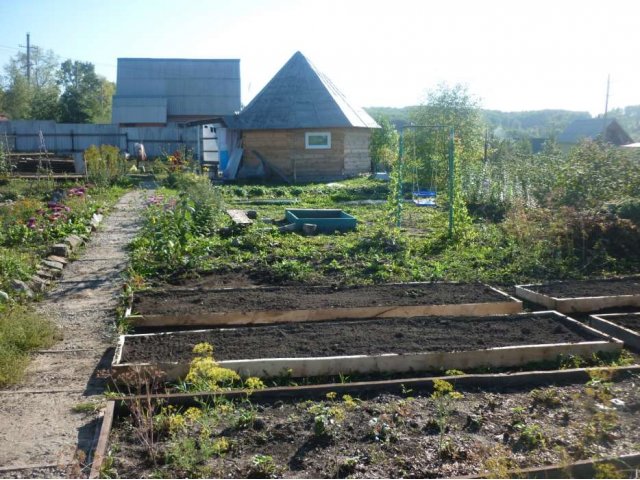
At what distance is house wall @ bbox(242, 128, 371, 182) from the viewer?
26047 mm

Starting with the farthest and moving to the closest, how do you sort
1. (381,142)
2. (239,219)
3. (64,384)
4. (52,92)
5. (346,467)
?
(52,92) → (381,142) → (239,219) → (64,384) → (346,467)

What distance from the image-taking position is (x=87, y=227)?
12.1 metres

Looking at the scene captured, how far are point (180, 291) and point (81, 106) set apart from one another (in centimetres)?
3975

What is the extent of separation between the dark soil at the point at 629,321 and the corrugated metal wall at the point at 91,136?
1100 inches

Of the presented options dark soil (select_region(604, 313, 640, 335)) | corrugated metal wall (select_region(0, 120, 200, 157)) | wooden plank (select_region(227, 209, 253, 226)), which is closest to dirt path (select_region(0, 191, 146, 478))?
wooden plank (select_region(227, 209, 253, 226))

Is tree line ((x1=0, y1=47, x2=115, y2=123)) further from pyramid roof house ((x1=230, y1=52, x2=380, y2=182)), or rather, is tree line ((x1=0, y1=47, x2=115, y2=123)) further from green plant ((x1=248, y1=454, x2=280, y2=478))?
green plant ((x1=248, y1=454, x2=280, y2=478))

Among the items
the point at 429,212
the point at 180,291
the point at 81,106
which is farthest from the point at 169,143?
the point at 180,291

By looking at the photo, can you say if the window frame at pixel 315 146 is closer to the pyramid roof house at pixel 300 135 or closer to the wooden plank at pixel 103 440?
the pyramid roof house at pixel 300 135

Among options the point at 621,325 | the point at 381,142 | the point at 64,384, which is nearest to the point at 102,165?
the point at 64,384

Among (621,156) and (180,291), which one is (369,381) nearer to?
(180,291)

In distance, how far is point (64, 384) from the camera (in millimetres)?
5215

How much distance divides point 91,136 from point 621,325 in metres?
32.2

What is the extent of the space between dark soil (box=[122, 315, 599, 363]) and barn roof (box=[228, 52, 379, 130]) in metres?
20.0

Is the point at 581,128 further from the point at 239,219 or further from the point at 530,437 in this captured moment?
the point at 530,437
